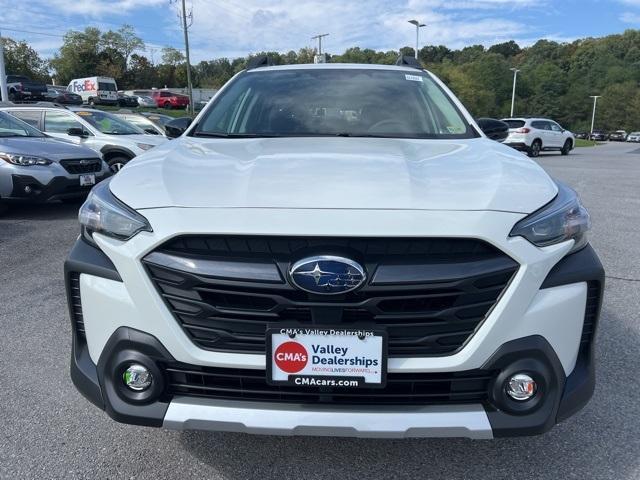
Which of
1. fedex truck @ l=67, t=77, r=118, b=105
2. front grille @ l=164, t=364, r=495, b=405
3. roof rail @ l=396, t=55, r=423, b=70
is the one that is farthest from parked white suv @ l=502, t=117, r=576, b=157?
fedex truck @ l=67, t=77, r=118, b=105

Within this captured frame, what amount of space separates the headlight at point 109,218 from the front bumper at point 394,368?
106 millimetres

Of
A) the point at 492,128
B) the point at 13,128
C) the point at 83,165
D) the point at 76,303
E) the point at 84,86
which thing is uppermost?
the point at 84,86

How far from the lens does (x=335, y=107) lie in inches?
131

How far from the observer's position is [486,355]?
1830mm

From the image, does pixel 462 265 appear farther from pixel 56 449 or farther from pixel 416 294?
pixel 56 449

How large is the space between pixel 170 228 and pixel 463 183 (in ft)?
3.49

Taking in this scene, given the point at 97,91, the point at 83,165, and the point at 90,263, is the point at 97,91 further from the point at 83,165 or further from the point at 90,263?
the point at 90,263

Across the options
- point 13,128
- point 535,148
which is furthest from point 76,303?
point 535,148

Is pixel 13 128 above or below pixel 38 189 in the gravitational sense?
above

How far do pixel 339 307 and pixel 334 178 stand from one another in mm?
513

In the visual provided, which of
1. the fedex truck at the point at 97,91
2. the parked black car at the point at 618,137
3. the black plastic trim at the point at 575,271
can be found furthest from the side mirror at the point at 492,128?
the parked black car at the point at 618,137

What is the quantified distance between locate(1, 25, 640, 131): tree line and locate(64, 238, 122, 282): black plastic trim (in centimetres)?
6096

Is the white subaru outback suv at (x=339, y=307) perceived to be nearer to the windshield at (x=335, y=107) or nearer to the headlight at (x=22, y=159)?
the windshield at (x=335, y=107)

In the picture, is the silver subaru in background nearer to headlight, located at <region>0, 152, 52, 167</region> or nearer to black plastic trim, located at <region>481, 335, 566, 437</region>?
headlight, located at <region>0, 152, 52, 167</region>
